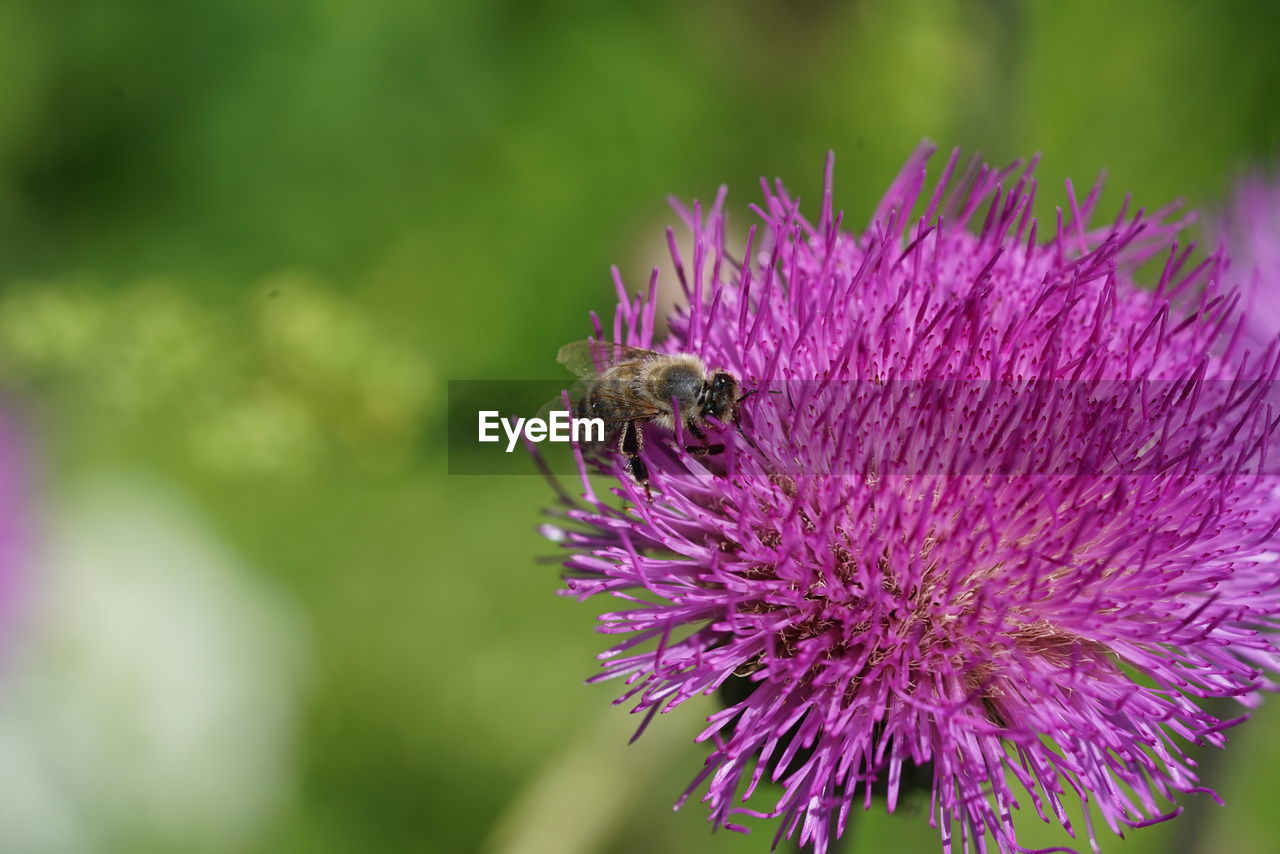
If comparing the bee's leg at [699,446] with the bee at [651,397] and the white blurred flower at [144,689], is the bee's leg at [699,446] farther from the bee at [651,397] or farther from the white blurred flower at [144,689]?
the white blurred flower at [144,689]

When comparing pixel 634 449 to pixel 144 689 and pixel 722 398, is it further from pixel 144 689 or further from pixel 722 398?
pixel 144 689

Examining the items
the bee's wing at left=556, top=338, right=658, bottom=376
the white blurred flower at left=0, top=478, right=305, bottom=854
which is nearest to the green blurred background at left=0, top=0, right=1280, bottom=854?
the white blurred flower at left=0, top=478, right=305, bottom=854

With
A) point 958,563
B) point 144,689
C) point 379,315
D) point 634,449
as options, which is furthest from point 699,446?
point 379,315

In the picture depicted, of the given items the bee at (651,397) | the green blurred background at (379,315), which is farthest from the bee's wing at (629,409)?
the green blurred background at (379,315)

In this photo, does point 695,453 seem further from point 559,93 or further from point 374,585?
point 559,93

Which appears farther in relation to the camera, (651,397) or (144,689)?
(144,689)

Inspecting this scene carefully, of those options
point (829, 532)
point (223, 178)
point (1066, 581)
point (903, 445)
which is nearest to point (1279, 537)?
point (1066, 581)

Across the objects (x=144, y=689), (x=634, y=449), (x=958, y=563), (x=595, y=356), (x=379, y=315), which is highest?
(x=379, y=315)

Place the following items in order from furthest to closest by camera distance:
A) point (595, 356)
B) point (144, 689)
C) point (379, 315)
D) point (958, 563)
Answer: point (379, 315) < point (144, 689) < point (595, 356) < point (958, 563)
